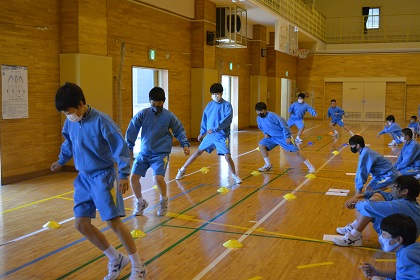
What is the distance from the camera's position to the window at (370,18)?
33.3 m

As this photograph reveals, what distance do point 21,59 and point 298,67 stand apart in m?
24.9

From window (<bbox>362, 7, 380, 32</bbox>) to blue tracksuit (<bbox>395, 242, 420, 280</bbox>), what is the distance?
105 ft

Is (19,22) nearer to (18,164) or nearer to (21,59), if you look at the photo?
(21,59)

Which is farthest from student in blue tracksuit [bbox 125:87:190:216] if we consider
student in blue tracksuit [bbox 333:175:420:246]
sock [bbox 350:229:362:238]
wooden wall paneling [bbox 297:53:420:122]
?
wooden wall paneling [bbox 297:53:420:122]

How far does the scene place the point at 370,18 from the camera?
3344cm

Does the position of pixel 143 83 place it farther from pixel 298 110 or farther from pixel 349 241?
pixel 349 241

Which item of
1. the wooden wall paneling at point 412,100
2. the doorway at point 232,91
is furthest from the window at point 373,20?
the doorway at point 232,91

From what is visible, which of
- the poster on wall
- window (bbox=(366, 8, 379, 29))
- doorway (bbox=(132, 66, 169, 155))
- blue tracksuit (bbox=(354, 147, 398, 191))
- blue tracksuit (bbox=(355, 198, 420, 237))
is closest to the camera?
blue tracksuit (bbox=(355, 198, 420, 237))

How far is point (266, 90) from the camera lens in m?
26.3

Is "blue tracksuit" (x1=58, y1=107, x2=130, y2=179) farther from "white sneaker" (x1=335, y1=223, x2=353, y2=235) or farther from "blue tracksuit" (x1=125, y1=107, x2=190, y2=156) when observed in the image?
"white sneaker" (x1=335, y1=223, x2=353, y2=235)

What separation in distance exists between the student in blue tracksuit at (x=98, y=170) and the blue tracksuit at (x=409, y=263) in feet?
7.85

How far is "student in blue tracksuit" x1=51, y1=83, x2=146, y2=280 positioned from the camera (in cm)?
459

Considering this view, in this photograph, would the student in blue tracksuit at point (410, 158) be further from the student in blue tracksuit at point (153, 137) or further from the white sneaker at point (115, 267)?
the white sneaker at point (115, 267)

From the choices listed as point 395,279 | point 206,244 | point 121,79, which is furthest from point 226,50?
point 395,279
